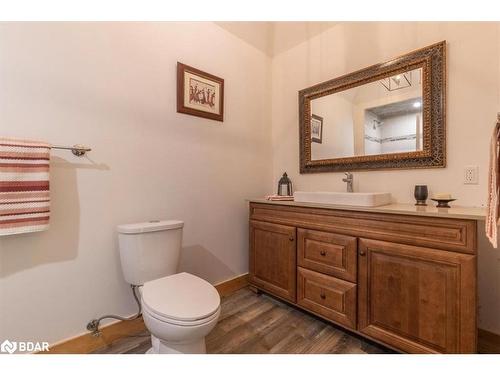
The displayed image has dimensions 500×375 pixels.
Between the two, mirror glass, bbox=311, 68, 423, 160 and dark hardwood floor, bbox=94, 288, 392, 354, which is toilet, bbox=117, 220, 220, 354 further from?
mirror glass, bbox=311, 68, 423, 160

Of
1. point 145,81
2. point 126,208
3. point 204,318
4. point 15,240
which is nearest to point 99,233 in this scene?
point 126,208

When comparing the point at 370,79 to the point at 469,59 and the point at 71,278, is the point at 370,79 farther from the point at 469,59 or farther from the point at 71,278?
the point at 71,278

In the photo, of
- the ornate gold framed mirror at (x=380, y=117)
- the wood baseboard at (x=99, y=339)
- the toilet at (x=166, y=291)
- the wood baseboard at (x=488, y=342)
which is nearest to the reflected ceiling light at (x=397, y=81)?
the ornate gold framed mirror at (x=380, y=117)

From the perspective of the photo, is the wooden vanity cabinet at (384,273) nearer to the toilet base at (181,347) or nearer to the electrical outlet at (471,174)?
the electrical outlet at (471,174)

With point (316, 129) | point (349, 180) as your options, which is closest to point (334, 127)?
point (316, 129)

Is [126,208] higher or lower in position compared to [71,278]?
higher

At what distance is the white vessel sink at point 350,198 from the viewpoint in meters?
1.42

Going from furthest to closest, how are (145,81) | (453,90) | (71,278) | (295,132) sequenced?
1. (295,132)
2. (145,81)
3. (453,90)
4. (71,278)

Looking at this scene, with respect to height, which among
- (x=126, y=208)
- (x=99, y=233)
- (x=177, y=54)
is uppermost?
(x=177, y=54)

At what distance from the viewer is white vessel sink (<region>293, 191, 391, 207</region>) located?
142cm

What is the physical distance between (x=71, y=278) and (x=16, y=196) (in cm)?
53

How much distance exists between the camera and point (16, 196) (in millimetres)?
1093

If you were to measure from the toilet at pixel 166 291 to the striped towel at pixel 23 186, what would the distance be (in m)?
0.38

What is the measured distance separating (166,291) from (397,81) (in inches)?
77.8
